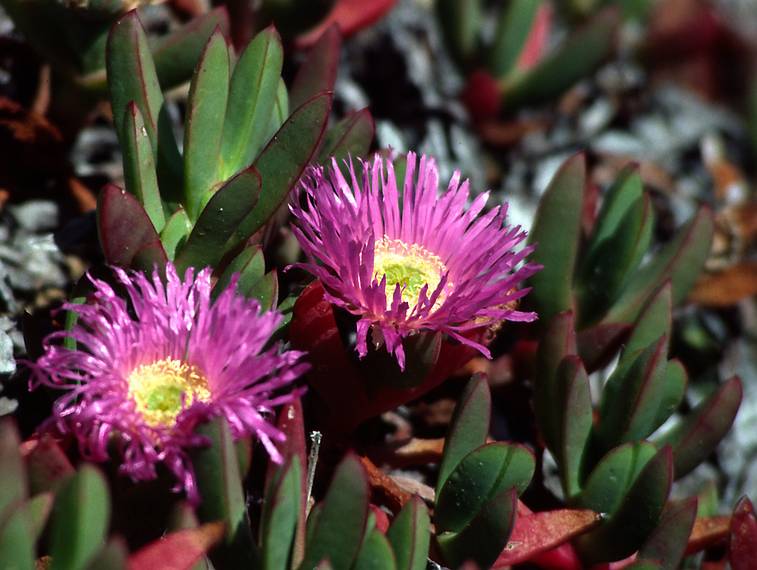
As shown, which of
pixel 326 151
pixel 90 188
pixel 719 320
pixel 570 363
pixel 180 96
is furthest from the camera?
pixel 719 320

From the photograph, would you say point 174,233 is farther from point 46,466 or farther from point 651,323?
point 651,323

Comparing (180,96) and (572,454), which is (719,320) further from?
(180,96)

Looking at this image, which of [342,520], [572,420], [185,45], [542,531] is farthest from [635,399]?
[185,45]

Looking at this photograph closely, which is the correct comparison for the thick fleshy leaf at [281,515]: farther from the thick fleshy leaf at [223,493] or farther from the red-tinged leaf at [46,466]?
the red-tinged leaf at [46,466]

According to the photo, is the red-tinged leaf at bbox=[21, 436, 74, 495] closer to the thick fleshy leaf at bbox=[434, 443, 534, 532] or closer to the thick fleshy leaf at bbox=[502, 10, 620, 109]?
the thick fleshy leaf at bbox=[434, 443, 534, 532]

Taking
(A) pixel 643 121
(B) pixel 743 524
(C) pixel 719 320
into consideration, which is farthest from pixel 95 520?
(A) pixel 643 121

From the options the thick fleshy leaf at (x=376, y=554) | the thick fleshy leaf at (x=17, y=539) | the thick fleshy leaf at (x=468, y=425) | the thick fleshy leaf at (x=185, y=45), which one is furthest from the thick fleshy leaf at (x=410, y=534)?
the thick fleshy leaf at (x=185, y=45)
